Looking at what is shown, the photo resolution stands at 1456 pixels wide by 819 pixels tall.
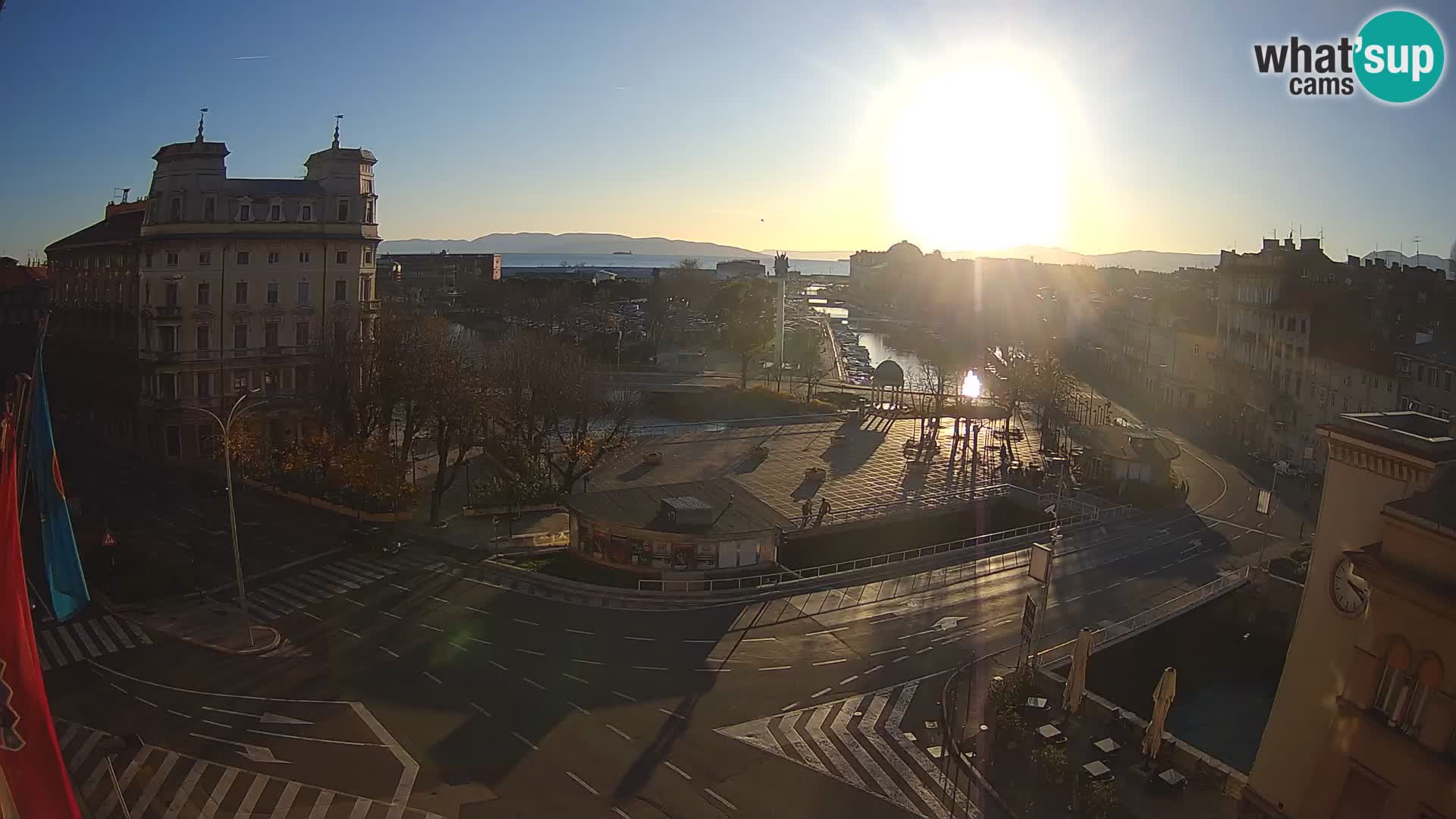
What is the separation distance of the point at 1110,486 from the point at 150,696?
37.0 metres

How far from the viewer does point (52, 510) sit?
31.5 feet

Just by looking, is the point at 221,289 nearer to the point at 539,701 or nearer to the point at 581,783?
the point at 539,701

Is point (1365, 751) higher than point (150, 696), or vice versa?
point (1365, 751)

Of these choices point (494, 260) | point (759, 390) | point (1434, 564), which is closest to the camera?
point (1434, 564)

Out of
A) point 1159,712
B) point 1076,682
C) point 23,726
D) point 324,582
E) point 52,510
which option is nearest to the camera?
point 23,726

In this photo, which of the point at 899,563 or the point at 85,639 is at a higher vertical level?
the point at 899,563

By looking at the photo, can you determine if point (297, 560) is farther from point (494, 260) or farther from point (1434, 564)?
point (494, 260)

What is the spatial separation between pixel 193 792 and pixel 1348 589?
18200mm

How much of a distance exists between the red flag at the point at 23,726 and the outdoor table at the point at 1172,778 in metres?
17.1

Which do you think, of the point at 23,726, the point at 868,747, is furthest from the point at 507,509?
the point at 23,726

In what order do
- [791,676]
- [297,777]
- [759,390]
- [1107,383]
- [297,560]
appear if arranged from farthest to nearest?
[1107,383], [759,390], [297,560], [791,676], [297,777]

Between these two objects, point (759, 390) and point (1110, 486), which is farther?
point (759, 390)

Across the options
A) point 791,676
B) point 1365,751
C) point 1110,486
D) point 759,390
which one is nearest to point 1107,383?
point 759,390

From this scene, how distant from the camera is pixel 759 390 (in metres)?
66.9
